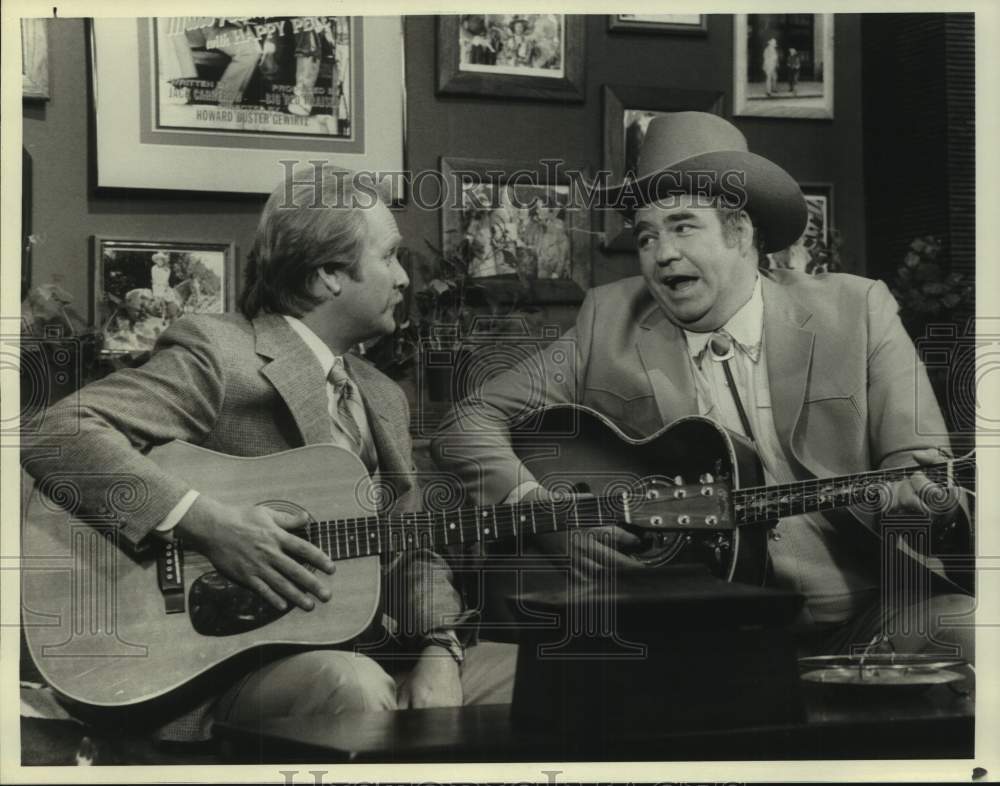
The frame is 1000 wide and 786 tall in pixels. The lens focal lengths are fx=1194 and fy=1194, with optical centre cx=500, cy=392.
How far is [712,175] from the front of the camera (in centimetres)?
362

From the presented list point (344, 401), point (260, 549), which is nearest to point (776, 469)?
point (344, 401)

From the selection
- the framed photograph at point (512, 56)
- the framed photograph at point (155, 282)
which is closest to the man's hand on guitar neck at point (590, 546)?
the framed photograph at point (155, 282)

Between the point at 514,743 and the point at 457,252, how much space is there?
143cm

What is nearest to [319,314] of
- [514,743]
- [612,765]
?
[514,743]

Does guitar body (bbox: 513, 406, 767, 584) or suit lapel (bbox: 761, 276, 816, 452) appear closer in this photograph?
guitar body (bbox: 513, 406, 767, 584)

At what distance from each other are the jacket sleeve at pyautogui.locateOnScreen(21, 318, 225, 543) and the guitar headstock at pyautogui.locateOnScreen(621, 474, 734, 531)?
1265 millimetres

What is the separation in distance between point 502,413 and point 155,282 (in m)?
1.10

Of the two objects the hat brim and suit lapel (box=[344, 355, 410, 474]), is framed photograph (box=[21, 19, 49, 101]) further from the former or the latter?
the hat brim

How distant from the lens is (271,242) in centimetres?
354

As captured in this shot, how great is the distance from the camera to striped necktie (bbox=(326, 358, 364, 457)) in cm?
352

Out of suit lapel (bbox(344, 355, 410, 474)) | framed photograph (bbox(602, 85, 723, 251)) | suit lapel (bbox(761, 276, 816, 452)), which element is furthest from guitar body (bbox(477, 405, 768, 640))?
framed photograph (bbox(602, 85, 723, 251))

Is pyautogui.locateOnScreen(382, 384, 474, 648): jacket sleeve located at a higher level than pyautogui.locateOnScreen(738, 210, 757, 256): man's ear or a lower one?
lower

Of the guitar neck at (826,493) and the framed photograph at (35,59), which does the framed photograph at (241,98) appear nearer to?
the framed photograph at (35,59)

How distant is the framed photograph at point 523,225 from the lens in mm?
3633
